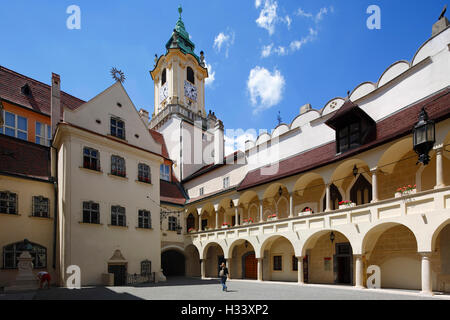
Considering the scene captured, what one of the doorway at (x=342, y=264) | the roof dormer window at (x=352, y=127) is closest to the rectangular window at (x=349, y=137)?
the roof dormer window at (x=352, y=127)

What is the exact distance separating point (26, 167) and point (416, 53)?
2379 cm

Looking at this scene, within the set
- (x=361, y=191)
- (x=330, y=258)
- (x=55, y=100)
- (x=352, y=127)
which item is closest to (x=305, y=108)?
(x=352, y=127)

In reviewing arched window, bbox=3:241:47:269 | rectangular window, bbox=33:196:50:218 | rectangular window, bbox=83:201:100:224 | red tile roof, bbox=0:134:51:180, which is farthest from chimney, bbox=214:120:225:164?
arched window, bbox=3:241:47:269

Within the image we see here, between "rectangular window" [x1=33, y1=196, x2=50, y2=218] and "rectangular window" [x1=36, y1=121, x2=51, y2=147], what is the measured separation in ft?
15.4

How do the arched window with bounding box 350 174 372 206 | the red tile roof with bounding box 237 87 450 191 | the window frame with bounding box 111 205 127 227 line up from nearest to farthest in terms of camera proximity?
the red tile roof with bounding box 237 87 450 191 → the arched window with bounding box 350 174 372 206 → the window frame with bounding box 111 205 127 227

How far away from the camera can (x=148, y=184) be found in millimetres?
23656

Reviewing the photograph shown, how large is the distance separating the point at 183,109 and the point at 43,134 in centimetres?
1920

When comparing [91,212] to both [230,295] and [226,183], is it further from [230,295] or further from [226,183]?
[226,183]

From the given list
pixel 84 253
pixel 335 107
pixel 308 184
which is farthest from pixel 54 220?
pixel 335 107

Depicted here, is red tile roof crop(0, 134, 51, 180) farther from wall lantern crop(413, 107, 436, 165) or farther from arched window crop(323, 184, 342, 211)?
wall lantern crop(413, 107, 436, 165)

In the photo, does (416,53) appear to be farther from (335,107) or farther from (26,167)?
(26,167)

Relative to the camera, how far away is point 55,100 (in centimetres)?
2292

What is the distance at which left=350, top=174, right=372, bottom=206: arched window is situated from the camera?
17797mm

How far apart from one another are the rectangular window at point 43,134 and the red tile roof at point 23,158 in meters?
0.90
